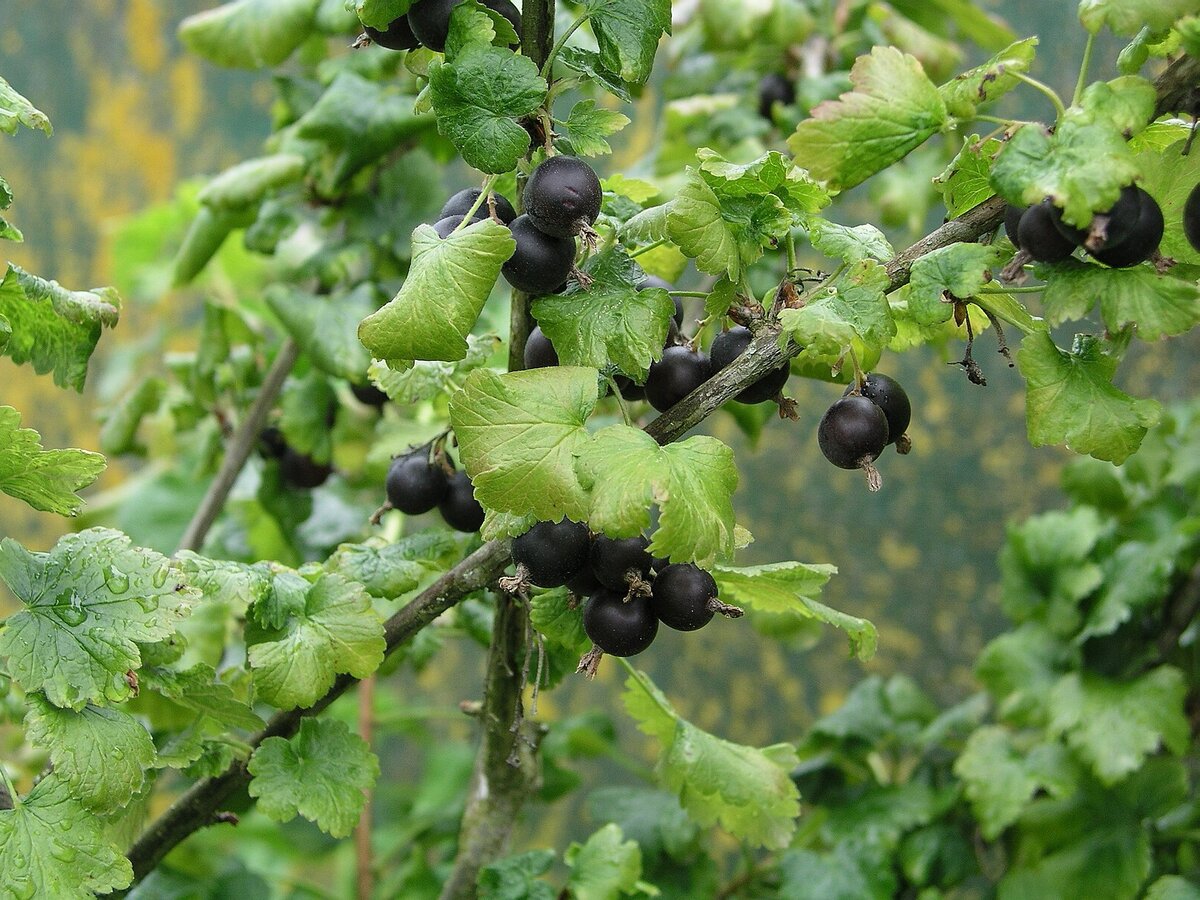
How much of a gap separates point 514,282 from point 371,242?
56 centimetres

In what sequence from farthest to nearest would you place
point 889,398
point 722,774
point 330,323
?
point 330,323, point 722,774, point 889,398

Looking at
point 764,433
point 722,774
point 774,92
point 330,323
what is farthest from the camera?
point 764,433

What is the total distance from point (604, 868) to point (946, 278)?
0.45 metres

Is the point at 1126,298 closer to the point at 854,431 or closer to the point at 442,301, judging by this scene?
the point at 854,431

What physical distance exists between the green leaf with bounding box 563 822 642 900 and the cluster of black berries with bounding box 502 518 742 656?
273 mm

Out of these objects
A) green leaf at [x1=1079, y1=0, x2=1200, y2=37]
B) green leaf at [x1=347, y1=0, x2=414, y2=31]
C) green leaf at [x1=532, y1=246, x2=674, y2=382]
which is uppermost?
green leaf at [x1=347, y1=0, x2=414, y2=31]

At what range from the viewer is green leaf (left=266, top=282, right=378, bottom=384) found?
2.97 ft

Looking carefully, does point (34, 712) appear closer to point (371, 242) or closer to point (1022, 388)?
point (371, 242)

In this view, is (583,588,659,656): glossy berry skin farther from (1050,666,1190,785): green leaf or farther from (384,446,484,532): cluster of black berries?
(1050,666,1190,785): green leaf

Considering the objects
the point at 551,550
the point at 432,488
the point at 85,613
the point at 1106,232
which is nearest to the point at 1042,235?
the point at 1106,232

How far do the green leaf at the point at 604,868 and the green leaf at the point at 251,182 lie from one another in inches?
23.0

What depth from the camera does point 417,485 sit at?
0.65 m

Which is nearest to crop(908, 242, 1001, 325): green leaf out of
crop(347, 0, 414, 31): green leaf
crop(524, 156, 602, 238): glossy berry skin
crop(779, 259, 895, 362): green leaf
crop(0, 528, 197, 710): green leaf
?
crop(779, 259, 895, 362): green leaf

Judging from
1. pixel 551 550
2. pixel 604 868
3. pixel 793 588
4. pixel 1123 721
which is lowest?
pixel 1123 721
